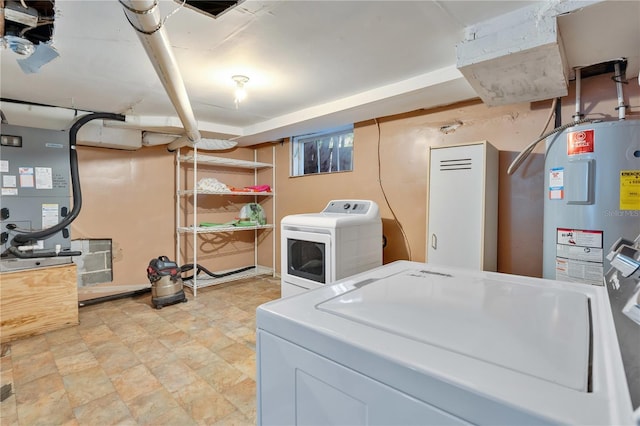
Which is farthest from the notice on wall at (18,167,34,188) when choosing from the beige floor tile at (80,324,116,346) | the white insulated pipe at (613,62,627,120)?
the white insulated pipe at (613,62,627,120)

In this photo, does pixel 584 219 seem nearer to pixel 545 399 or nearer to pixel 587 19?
pixel 587 19

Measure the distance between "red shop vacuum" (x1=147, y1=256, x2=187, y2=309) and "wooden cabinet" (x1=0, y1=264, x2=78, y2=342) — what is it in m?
0.66

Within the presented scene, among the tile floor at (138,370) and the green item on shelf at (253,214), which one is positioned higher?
the green item on shelf at (253,214)

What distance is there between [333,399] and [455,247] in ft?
6.50

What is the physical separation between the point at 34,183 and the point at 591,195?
14.7 feet

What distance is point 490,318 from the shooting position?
29.2 inches

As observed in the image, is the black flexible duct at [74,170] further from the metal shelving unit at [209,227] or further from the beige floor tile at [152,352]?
the beige floor tile at [152,352]

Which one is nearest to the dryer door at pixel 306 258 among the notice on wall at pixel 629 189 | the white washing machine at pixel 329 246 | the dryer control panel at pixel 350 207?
the white washing machine at pixel 329 246

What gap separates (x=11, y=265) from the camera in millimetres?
2699

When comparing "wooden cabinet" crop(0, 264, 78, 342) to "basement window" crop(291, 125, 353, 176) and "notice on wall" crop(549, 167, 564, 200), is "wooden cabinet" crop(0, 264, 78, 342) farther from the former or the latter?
"notice on wall" crop(549, 167, 564, 200)

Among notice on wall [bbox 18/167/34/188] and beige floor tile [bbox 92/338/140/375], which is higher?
notice on wall [bbox 18/167/34/188]

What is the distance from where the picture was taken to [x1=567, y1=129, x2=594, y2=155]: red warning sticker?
5.73ft

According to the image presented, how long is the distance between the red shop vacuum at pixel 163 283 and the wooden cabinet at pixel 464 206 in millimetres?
2694

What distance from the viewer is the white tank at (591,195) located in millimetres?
1658
